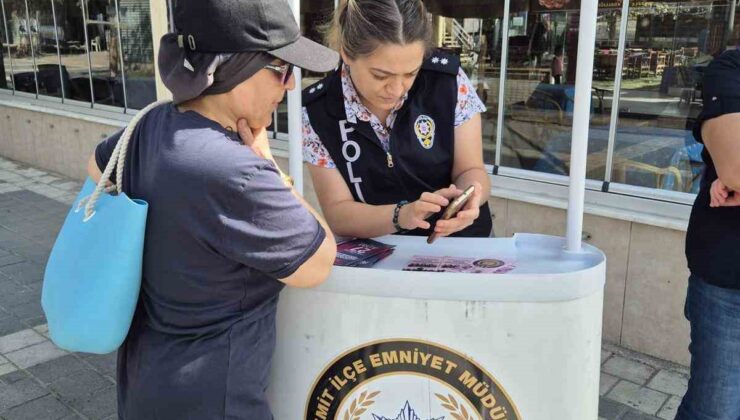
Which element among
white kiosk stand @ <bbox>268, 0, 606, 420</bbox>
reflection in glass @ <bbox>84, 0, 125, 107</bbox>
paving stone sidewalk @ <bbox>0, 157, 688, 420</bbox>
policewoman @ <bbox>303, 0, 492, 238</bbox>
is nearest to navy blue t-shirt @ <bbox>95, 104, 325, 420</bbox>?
white kiosk stand @ <bbox>268, 0, 606, 420</bbox>

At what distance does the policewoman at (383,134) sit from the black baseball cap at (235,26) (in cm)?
42

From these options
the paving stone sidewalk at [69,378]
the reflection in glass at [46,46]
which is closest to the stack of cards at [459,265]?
the paving stone sidewalk at [69,378]

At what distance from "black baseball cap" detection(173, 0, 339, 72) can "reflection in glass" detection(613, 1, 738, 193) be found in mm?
2930

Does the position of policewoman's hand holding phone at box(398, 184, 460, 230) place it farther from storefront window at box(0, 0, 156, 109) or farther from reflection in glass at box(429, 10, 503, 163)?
storefront window at box(0, 0, 156, 109)

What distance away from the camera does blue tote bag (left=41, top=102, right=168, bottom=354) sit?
4.14 ft

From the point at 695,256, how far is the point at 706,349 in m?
0.27

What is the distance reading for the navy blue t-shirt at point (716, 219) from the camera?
5.38 feet

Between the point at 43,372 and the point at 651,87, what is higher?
the point at 651,87

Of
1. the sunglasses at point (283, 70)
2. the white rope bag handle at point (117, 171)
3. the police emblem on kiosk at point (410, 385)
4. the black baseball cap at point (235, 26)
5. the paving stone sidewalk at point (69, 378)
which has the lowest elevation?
the paving stone sidewalk at point (69, 378)

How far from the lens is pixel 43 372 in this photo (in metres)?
3.36

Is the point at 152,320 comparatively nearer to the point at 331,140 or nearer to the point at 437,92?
the point at 331,140

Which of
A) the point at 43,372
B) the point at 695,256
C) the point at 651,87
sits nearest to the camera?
the point at 695,256

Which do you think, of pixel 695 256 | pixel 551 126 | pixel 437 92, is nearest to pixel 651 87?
pixel 551 126

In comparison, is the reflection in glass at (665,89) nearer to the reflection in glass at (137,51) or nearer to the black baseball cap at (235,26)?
the black baseball cap at (235,26)
